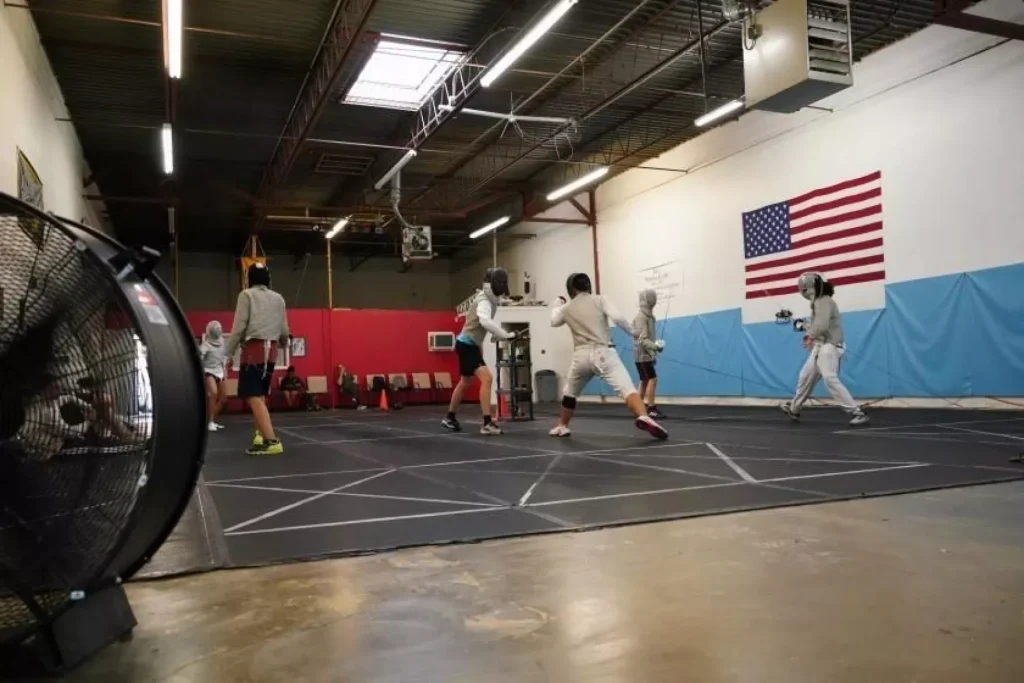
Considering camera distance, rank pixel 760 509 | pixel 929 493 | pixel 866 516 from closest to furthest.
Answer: pixel 866 516, pixel 760 509, pixel 929 493

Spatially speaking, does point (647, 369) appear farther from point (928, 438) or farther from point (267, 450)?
point (267, 450)

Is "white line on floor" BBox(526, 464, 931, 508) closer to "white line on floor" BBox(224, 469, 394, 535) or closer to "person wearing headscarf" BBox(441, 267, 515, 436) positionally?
"white line on floor" BBox(224, 469, 394, 535)

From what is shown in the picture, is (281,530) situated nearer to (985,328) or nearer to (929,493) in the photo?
(929,493)

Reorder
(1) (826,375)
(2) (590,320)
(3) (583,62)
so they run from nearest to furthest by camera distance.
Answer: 1. (2) (590,320)
2. (1) (826,375)
3. (3) (583,62)

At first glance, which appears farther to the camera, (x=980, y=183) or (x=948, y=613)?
(x=980, y=183)

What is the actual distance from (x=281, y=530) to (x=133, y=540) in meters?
1.58

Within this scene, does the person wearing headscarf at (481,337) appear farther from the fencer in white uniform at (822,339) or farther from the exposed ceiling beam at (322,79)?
the exposed ceiling beam at (322,79)

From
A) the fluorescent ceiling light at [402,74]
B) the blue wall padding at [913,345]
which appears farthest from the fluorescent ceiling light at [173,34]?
the blue wall padding at [913,345]

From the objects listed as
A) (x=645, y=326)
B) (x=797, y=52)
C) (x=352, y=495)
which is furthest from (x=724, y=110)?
(x=352, y=495)

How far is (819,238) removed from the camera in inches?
491

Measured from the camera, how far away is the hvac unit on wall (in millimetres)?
7473

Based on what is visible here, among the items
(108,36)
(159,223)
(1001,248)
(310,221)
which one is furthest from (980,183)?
(159,223)

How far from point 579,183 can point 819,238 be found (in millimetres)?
5206

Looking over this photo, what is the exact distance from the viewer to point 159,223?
22.9 meters
